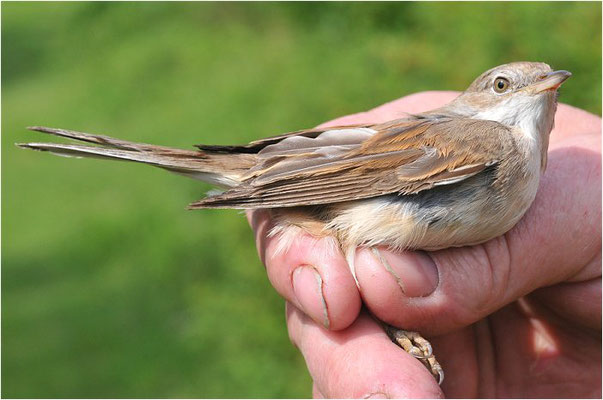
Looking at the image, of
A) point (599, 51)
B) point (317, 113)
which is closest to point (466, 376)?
point (599, 51)

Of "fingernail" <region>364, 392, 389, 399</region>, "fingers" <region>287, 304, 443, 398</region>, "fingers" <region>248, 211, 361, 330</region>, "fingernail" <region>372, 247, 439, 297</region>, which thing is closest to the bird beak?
"fingernail" <region>372, 247, 439, 297</region>

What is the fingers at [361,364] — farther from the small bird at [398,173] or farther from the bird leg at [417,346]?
the small bird at [398,173]

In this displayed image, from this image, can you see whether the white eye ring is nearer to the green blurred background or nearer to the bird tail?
the bird tail

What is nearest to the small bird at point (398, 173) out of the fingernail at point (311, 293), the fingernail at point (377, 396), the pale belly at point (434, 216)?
the pale belly at point (434, 216)

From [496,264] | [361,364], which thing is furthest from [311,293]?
[496,264]

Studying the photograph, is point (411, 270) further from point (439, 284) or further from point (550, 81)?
point (550, 81)

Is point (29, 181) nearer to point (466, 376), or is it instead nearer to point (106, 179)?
point (106, 179)
